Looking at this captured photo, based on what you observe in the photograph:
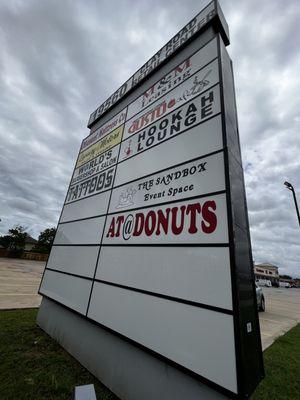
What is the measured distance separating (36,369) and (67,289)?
1299 mm

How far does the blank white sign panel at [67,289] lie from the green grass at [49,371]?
0.77m

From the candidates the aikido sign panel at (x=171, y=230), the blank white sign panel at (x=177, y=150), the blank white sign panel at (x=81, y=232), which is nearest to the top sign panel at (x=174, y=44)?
the aikido sign panel at (x=171, y=230)

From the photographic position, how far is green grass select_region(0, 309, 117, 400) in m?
2.57

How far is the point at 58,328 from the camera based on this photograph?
4207 millimetres

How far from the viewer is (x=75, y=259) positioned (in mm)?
4332

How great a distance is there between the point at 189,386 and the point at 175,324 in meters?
0.54

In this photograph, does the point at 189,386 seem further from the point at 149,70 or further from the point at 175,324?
the point at 149,70

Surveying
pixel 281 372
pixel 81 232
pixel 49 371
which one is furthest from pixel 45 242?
pixel 281 372

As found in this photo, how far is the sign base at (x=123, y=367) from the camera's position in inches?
83.0

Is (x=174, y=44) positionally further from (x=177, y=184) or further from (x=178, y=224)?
(x=178, y=224)

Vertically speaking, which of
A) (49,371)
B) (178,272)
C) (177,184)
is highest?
Answer: (177,184)

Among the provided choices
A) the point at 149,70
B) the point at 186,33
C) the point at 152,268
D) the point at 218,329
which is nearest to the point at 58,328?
the point at 152,268

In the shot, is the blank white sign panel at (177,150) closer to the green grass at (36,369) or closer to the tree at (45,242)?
the green grass at (36,369)

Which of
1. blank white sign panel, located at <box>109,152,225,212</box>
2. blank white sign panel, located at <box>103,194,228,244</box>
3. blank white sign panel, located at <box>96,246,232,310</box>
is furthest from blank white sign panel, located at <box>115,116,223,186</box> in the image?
blank white sign panel, located at <box>96,246,232,310</box>
